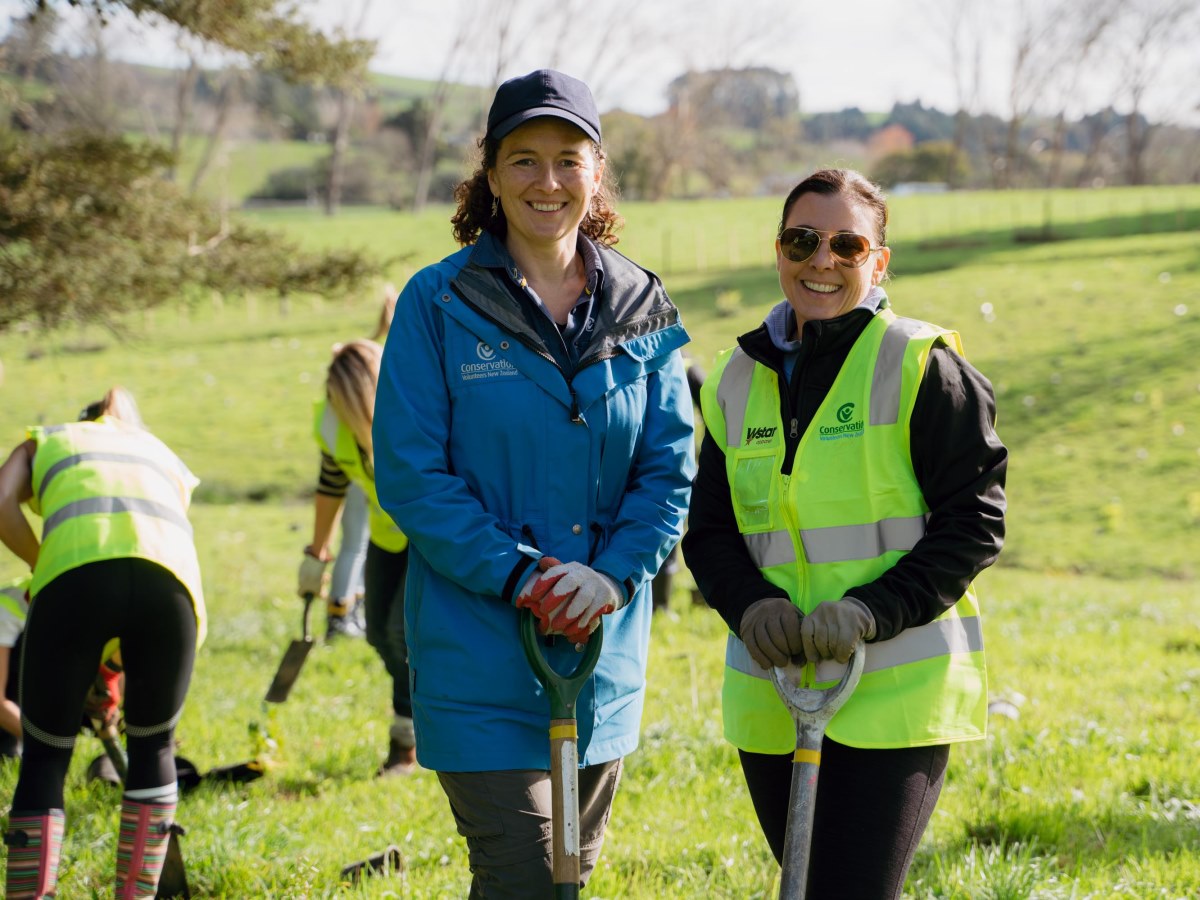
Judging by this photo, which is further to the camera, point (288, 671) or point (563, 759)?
point (288, 671)

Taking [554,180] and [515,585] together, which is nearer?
[515,585]

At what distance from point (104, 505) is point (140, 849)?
1024 mm

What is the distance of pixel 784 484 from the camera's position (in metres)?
2.85

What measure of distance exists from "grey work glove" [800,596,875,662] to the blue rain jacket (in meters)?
0.45

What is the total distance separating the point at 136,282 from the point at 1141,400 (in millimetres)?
16572

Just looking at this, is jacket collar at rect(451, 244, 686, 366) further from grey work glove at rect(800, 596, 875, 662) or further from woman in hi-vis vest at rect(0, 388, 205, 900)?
woman in hi-vis vest at rect(0, 388, 205, 900)

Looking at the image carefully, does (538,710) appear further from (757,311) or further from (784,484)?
(757,311)

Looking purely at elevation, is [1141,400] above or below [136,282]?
below

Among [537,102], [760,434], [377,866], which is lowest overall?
[377,866]

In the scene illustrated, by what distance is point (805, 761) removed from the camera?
2.66 metres

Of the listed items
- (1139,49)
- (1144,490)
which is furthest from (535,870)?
(1139,49)

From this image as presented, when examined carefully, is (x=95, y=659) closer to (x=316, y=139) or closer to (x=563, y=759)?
(x=563, y=759)

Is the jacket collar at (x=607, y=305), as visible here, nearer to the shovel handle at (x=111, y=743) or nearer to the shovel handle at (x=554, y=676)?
the shovel handle at (x=554, y=676)

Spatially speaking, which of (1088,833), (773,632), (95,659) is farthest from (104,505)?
(1088,833)
